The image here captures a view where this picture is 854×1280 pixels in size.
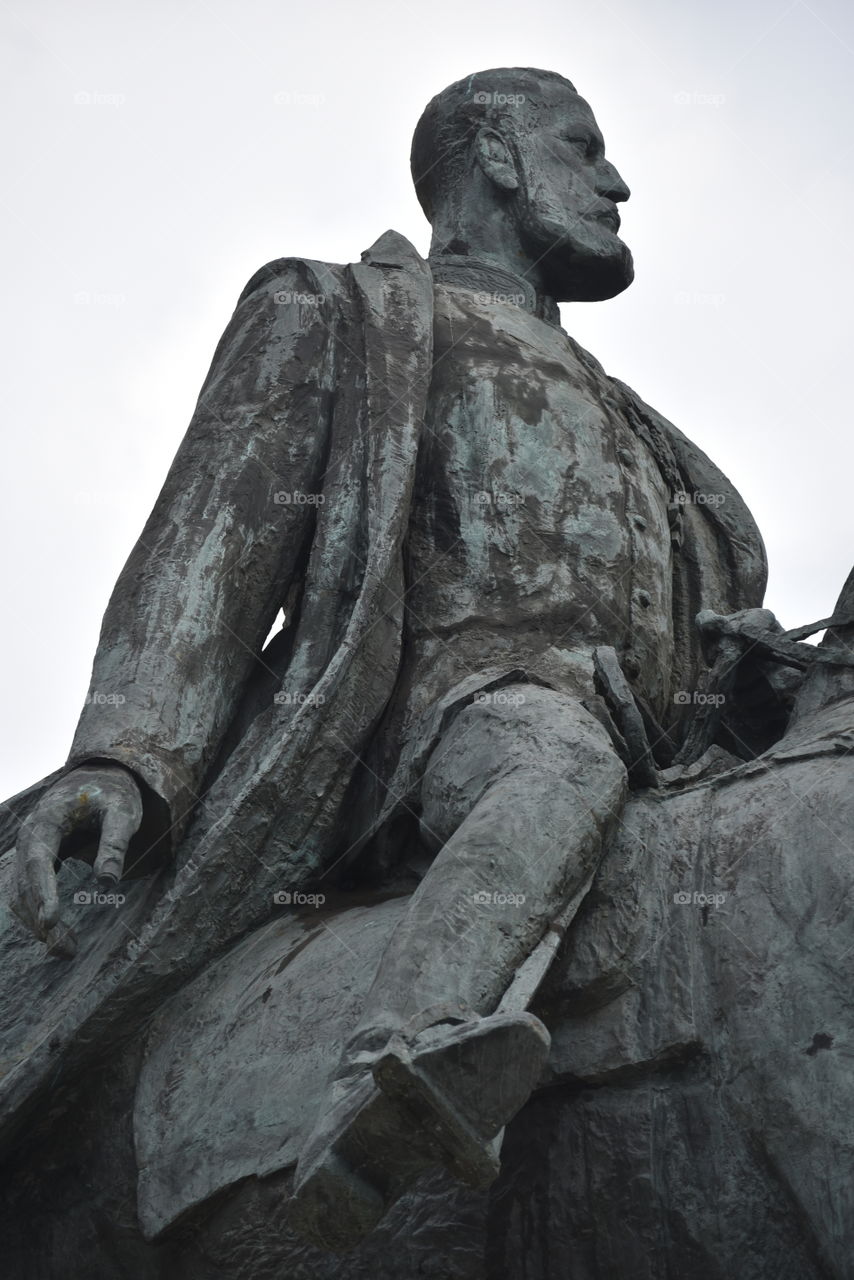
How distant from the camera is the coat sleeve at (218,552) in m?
6.20

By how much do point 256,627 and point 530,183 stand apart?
2.67 metres

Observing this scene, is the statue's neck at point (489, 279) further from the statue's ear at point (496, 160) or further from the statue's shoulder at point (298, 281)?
the statue's shoulder at point (298, 281)

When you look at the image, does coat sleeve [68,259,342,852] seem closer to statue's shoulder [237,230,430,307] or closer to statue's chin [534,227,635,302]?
statue's shoulder [237,230,430,307]

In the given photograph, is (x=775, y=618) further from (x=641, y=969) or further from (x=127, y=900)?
(x=127, y=900)

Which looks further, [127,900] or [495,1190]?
[127,900]

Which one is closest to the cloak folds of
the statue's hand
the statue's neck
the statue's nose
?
the statue's hand

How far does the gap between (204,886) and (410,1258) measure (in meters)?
1.35

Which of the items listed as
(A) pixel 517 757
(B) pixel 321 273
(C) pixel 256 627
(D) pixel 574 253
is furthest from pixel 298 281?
(A) pixel 517 757

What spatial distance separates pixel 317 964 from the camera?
568 cm

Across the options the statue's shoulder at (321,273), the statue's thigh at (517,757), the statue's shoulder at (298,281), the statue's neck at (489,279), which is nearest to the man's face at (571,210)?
the statue's neck at (489,279)

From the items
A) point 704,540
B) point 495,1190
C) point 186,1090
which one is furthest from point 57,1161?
point 704,540

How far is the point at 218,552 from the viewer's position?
6.71 m

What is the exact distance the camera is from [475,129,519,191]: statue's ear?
331 inches

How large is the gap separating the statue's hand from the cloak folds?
121 millimetres
